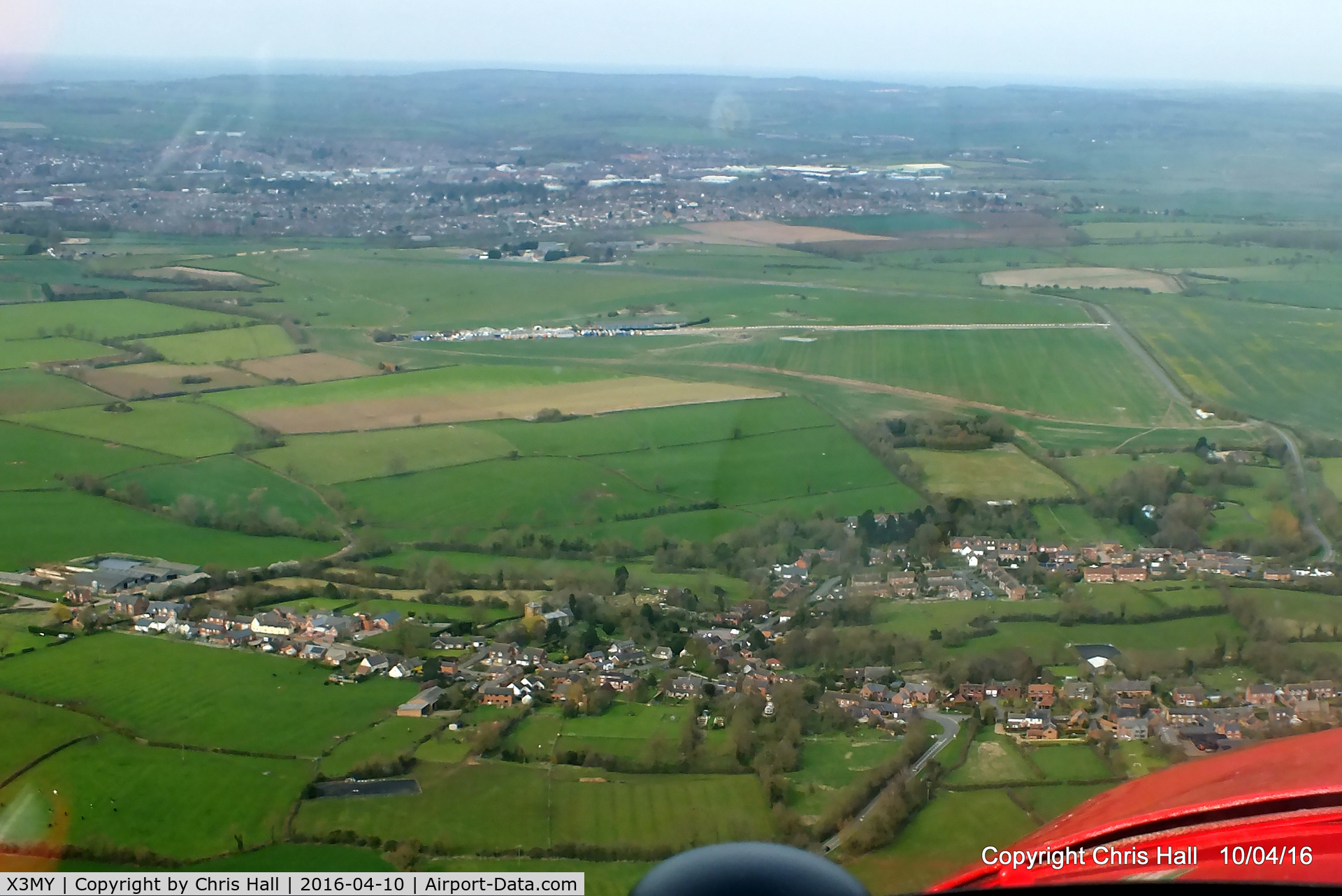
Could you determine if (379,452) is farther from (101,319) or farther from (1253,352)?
(1253,352)

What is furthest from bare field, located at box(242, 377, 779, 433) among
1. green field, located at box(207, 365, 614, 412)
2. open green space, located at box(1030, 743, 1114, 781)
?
open green space, located at box(1030, 743, 1114, 781)

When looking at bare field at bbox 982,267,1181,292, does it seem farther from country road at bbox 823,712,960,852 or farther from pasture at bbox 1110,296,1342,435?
country road at bbox 823,712,960,852

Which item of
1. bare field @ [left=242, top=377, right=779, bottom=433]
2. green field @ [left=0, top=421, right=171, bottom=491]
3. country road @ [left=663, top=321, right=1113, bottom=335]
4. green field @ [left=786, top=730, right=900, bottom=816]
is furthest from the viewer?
Answer: country road @ [left=663, top=321, right=1113, bottom=335]

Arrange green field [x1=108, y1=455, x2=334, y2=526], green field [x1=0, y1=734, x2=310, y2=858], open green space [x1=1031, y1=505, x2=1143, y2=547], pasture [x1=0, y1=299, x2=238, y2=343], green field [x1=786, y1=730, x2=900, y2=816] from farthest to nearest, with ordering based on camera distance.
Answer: pasture [x1=0, y1=299, x2=238, y2=343], green field [x1=108, y1=455, x2=334, y2=526], open green space [x1=1031, y1=505, x2=1143, y2=547], green field [x1=786, y1=730, x2=900, y2=816], green field [x1=0, y1=734, x2=310, y2=858]

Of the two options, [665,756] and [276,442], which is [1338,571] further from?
[276,442]

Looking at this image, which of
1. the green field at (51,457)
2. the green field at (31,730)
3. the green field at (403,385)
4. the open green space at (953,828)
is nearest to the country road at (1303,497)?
the open green space at (953,828)

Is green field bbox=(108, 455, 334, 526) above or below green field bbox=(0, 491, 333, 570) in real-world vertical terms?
above

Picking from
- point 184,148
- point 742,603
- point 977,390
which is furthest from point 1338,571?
point 184,148
